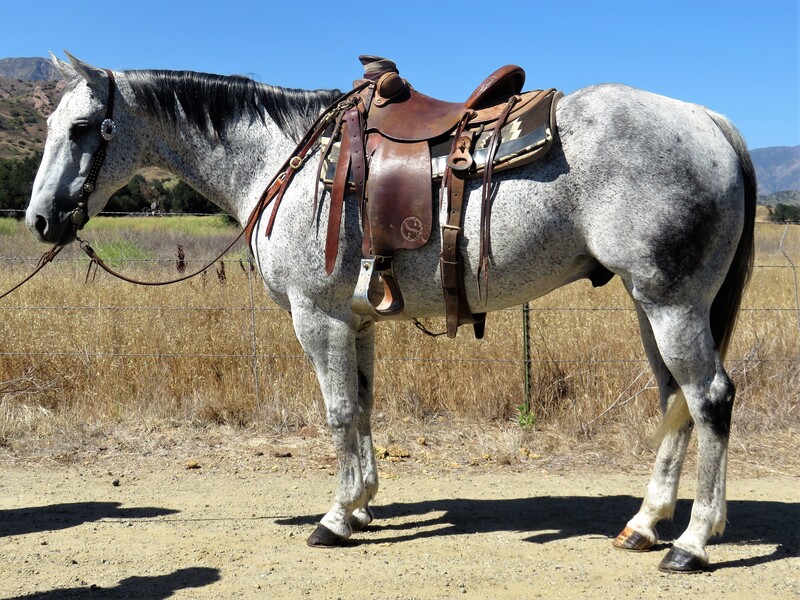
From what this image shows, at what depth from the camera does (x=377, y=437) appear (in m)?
5.68

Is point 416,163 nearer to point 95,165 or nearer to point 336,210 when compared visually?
point 336,210

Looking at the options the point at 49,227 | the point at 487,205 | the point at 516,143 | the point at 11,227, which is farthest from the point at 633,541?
the point at 11,227

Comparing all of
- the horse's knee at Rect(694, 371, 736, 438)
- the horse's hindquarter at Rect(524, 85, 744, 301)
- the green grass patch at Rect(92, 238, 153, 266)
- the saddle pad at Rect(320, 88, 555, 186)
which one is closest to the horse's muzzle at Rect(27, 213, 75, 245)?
the saddle pad at Rect(320, 88, 555, 186)

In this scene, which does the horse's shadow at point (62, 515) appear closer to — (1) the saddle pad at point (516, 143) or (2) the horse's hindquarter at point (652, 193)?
(1) the saddle pad at point (516, 143)

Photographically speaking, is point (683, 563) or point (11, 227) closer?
point (683, 563)

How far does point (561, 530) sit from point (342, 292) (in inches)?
68.5

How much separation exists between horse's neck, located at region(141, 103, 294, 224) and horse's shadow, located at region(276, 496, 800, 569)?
1.86 meters

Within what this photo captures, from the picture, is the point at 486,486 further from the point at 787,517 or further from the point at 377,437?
the point at 787,517

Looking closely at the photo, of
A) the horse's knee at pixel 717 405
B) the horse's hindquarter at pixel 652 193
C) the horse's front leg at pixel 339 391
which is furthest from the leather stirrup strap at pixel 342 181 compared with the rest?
the horse's knee at pixel 717 405

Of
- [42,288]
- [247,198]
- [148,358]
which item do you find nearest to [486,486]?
[247,198]

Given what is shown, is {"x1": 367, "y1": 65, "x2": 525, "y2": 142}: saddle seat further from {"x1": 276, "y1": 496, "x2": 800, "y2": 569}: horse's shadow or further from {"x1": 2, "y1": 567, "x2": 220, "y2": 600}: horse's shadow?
{"x1": 2, "y1": 567, "x2": 220, "y2": 600}: horse's shadow

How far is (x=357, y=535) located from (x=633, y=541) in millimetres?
1415

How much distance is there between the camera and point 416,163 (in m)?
3.44

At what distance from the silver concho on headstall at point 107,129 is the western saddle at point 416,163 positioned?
33.9 inches
